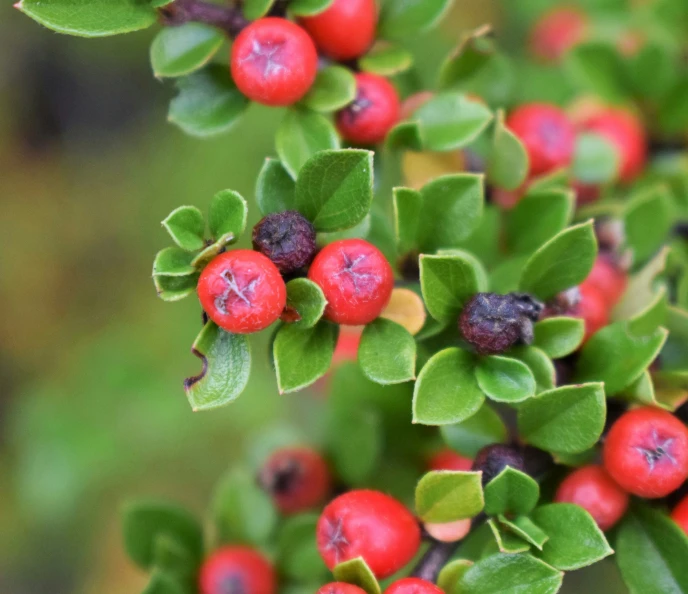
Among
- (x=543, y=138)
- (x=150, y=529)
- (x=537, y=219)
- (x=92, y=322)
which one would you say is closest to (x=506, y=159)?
(x=537, y=219)

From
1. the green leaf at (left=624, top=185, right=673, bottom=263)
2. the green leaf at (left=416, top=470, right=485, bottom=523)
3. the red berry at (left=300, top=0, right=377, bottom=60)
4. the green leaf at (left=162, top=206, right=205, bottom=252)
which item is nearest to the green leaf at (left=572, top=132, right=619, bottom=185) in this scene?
the green leaf at (left=624, top=185, right=673, bottom=263)

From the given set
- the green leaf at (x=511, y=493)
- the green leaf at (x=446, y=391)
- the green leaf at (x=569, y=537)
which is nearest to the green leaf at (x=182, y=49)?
the green leaf at (x=446, y=391)

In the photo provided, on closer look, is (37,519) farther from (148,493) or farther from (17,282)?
(17,282)

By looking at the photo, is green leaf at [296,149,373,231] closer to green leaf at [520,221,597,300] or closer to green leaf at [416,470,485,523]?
green leaf at [520,221,597,300]

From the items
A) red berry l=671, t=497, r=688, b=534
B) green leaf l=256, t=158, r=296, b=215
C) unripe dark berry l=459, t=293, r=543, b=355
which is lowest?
red berry l=671, t=497, r=688, b=534

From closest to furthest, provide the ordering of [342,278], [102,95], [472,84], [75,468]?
[342,278], [472,84], [75,468], [102,95]

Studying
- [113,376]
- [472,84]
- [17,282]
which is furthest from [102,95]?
[472,84]
